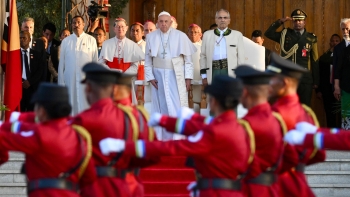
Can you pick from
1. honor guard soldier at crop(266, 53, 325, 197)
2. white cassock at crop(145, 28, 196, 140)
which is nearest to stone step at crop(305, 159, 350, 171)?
white cassock at crop(145, 28, 196, 140)

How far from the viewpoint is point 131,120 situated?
8.73 meters

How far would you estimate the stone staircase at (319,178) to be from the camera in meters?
12.9

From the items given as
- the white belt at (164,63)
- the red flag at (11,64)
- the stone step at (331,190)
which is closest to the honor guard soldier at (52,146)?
the stone step at (331,190)

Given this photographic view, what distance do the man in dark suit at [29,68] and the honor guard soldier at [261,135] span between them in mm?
7423

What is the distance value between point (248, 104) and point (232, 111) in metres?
0.36

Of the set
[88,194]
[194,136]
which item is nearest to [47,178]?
[88,194]

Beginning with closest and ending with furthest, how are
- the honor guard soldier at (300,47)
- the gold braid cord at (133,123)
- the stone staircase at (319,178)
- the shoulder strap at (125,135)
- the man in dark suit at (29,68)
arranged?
1. the shoulder strap at (125,135)
2. the gold braid cord at (133,123)
3. the stone staircase at (319,178)
4. the man in dark suit at (29,68)
5. the honor guard soldier at (300,47)

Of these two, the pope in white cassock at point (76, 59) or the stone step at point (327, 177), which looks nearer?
the stone step at point (327, 177)

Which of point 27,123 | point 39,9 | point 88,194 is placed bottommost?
point 88,194

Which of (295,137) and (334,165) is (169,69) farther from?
(295,137)

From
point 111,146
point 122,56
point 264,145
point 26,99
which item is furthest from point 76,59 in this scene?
point 111,146

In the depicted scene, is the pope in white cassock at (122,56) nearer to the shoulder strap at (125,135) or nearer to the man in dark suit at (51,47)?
the man in dark suit at (51,47)

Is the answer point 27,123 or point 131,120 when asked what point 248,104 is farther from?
point 27,123

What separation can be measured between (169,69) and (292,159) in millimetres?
6245
